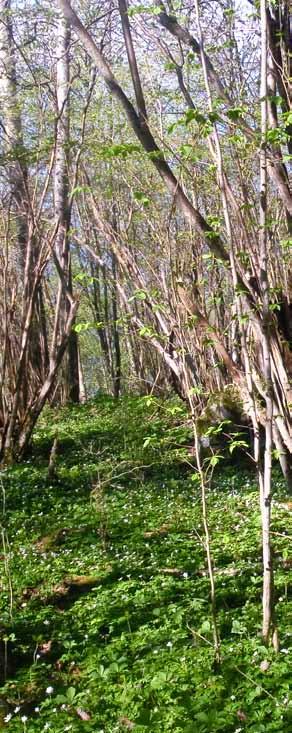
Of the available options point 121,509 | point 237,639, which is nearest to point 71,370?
point 121,509

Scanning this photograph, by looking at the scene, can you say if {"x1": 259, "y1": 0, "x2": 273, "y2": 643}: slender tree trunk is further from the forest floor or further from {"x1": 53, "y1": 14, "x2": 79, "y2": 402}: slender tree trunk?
{"x1": 53, "y1": 14, "x2": 79, "y2": 402}: slender tree trunk

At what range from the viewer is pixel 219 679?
3.19 meters

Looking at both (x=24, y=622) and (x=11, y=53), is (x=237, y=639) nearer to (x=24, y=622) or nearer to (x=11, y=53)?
(x=24, y=622)

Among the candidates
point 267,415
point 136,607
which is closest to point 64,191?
point 136,607

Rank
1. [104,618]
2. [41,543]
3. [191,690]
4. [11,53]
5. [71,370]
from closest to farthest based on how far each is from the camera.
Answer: [191,690]
[104,618]
[41,543]
[11,53]
[71,370]

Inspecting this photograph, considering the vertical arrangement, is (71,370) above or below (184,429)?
above

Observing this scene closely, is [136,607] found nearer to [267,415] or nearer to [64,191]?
[267,415]

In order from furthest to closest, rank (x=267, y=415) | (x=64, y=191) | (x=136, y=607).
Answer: (x=64, y=191)
(x=136, y=607)
(x=267, y=415)

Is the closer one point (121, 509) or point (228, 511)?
point (228, 511)

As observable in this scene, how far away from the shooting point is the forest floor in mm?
3092

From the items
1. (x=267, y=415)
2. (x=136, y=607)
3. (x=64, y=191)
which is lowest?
(x=136, y=607)

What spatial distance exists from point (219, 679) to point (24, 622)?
1.51 m

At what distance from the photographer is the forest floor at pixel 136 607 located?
10.1 feet

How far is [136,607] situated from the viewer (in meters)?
4.18
